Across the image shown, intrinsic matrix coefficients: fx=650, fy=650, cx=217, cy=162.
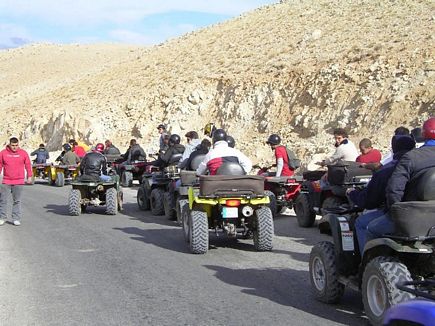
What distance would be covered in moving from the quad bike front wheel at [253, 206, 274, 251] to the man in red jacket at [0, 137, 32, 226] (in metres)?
6.20

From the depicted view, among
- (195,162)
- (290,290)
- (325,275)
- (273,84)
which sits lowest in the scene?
(290,290)

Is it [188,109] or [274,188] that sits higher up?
[188,109]

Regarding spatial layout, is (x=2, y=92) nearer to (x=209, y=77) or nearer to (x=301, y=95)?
(x=209, y=77)

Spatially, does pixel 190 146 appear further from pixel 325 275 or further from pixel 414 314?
pixel 414 314

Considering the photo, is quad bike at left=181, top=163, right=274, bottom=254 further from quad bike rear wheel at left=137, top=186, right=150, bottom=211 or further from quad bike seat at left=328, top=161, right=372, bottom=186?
quad bike rear wheel at left=137, top=186, right=150, bottom=211

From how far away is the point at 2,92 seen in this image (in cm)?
7731

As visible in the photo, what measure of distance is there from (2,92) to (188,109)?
4476 cm

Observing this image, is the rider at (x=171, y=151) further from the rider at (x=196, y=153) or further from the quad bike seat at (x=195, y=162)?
the quad bike seat at (x=195, y=162)

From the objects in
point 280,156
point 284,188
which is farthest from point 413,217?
point 280,156

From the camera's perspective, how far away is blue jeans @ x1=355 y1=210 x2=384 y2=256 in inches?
251

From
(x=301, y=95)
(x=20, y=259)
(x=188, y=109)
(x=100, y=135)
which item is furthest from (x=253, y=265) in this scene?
(x=100, y=135)

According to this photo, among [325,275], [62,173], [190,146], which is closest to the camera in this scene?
[325,275]

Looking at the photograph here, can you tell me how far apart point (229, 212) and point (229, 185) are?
44cm

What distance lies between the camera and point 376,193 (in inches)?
250
